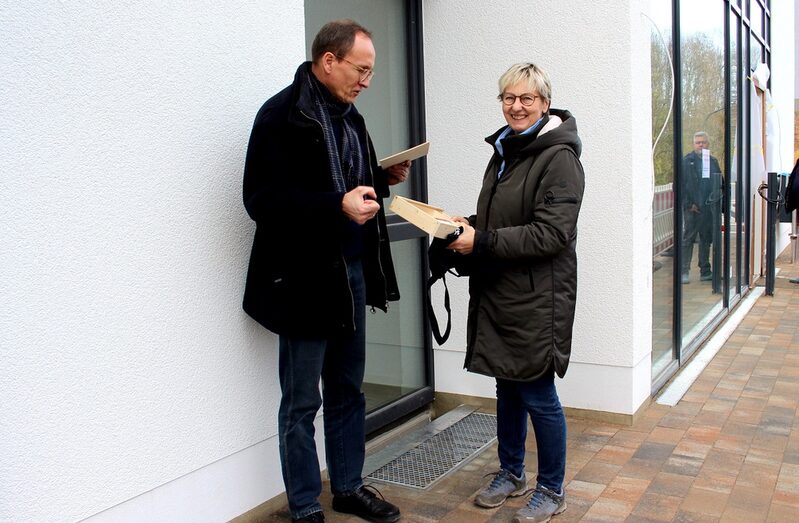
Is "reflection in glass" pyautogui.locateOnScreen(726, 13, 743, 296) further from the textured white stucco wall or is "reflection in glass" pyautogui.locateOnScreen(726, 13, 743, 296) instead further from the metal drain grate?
the metal drain grate

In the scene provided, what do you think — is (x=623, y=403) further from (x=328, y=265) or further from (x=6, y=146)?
(x=6, y=146)

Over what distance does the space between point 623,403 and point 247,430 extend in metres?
2.20

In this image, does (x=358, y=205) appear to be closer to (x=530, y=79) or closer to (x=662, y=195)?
(x=530, y=79)

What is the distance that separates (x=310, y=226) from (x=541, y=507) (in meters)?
A: 1.44

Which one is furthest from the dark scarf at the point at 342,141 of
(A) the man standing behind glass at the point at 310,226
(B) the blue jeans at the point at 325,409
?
(B) the blue jeans at the point at 325,409

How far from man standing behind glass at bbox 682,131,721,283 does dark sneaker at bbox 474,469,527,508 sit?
297cm

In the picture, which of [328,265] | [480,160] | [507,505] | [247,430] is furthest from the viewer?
[480,160]

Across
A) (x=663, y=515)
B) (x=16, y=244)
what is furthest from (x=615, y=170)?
(x=16, y=244)

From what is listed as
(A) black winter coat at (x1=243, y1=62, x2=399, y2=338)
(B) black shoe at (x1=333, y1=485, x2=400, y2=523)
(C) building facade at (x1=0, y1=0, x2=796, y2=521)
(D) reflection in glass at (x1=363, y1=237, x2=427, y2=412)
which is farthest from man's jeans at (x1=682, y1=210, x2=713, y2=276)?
(A) black winter coat at (x1=243, y1=62, x2=399, y2=338)

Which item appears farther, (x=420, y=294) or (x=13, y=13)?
(x=420, y=294)

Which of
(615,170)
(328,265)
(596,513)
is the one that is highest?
(615,170)

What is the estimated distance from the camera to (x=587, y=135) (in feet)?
13.8

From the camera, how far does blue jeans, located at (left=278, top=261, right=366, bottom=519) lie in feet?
9.14

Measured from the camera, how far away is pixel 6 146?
2070 mm
